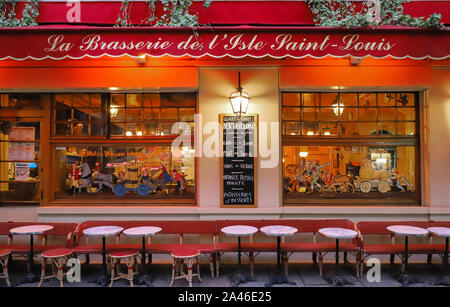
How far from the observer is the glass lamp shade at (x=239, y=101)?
6.85 meters

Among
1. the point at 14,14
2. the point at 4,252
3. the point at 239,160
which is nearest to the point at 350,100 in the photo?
the point at 239,160

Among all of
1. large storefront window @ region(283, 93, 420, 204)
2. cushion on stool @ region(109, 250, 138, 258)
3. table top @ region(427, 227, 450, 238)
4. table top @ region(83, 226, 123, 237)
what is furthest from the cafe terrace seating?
large storefront window @ region(283, 93, 420, 204)

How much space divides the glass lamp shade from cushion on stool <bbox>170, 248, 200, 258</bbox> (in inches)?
114

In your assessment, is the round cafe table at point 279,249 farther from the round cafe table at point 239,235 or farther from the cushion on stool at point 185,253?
the cushion on stool at point 185,253

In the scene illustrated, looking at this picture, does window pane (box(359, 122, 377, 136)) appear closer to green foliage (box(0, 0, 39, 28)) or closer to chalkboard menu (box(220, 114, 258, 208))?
chalkboard menu (box(220, 114, 258, 208))

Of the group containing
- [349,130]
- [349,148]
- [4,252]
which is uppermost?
[349,130]

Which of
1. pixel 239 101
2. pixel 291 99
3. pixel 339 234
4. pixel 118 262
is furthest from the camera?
pixel 291 99

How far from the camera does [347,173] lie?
293 inches

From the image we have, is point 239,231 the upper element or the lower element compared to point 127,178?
lower

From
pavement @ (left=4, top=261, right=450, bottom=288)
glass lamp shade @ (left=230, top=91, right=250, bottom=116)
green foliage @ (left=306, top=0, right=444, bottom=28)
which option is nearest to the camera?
pavement @ (left=4, top=261, right=450, bottom=288)

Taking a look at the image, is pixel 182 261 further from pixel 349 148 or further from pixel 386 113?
pixel 386 113

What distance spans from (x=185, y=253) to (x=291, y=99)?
3.99 metres

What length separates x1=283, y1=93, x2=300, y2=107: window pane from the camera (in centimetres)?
738

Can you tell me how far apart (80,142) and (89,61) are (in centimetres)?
179
